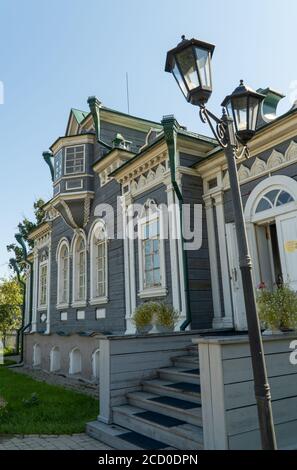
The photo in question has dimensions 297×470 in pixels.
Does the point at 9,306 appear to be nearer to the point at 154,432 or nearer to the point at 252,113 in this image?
the point at 154,432

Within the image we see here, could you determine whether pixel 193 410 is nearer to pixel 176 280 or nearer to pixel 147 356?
pixel 147 356

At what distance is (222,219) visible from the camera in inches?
292

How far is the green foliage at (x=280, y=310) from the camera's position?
4.46 metres

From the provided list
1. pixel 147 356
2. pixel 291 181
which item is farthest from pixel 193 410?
pixel 291 181

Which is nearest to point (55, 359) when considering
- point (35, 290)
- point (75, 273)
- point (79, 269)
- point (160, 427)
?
point (75, 273)

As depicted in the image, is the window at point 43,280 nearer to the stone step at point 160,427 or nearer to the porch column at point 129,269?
the porch column at point 129,269

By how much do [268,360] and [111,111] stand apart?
360 inches

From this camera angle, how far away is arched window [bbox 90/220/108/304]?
33.8 feet

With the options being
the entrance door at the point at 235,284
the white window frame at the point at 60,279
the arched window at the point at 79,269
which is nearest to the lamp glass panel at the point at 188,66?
A: the entrance door at the point at 235,284

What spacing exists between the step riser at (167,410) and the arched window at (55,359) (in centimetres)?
673

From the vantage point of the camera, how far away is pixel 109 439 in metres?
4.53

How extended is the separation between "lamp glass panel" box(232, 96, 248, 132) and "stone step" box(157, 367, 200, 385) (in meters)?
3.23

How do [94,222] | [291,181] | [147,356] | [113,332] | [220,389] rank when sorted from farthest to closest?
[94,222]
[113,332]
[291,181]
[147,356]
[220,389]
